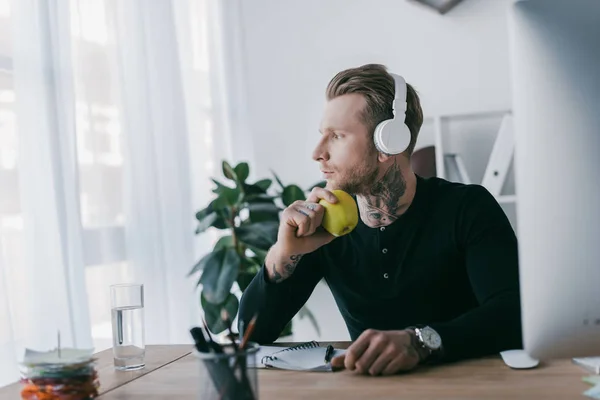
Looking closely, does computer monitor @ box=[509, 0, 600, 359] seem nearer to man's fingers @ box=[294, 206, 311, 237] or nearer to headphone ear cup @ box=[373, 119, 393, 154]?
man's fingers @ box=[294, 206, 311, 237]

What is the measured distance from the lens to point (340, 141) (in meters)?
1.74

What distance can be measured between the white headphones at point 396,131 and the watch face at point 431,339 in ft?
1.65

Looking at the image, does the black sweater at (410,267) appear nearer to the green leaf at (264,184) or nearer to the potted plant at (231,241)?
the potted plant at (231,241)

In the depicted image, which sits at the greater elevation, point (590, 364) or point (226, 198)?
point (226, 198)

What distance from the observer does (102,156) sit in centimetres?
251

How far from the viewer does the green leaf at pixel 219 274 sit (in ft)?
8.82

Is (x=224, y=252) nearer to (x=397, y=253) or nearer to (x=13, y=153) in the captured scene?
(x=13, y=153)

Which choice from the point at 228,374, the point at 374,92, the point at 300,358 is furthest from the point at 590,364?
the point at 374,92

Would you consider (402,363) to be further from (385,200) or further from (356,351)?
(385,200)

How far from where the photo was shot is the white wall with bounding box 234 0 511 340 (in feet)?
10.7

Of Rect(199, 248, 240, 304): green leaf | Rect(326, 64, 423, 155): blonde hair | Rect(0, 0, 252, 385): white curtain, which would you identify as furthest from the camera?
Rect(199, 248, 240, 304): green leaf

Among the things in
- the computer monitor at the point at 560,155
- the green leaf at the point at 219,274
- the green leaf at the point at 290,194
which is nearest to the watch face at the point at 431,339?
the computer monitor at the point at 560,155

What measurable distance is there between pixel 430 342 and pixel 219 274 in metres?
1.60

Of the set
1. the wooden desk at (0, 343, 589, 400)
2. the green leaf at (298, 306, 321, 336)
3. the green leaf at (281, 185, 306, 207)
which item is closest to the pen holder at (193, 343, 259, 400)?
the wooden desk at (0, 343, 589, 400)
